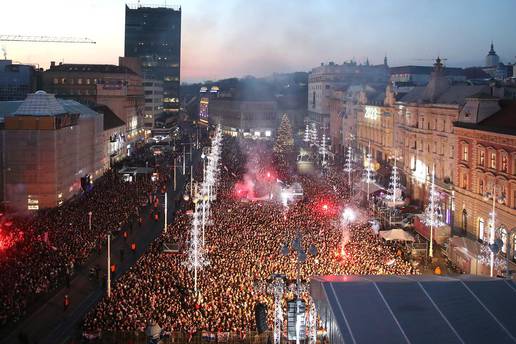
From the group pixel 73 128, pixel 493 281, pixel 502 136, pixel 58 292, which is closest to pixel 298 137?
pixel 73 128

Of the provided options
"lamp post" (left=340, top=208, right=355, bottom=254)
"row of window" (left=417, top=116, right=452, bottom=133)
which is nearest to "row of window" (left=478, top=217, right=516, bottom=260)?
"lamp post" (left=340, top=208, right=355, bottom=254)

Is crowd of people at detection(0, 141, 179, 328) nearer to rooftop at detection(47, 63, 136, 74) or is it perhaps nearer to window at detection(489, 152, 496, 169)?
window at detection(489, 152, 496, 169)

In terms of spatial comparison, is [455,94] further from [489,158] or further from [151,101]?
[151,101]

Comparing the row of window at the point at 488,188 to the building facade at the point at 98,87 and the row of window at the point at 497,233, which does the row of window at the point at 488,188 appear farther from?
the building facade at the point at 98,87

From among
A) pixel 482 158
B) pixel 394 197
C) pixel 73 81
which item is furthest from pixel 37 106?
pixel 73 81

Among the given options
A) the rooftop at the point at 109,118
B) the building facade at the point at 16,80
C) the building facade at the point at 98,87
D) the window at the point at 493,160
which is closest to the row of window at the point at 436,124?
the window at the point at 493,160

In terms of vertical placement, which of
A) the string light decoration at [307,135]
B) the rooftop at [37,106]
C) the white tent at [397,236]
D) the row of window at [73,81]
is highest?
the row of window at [73,81]
